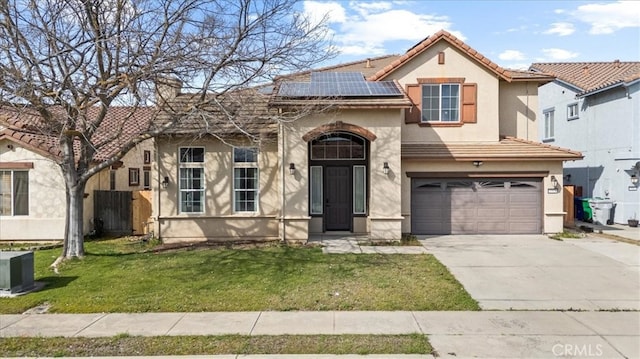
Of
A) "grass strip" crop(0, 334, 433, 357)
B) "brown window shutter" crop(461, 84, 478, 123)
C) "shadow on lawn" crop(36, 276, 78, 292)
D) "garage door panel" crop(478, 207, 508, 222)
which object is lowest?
"grass strip" crop(0, 334, 433, 357)

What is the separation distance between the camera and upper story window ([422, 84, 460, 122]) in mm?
16406

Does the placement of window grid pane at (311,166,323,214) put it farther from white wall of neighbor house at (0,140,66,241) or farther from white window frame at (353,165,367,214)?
white wall of neighbor house at (0,140,66,241)

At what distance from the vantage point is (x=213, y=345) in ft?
19.5

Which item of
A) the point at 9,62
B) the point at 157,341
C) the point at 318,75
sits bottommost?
the point at 157,341

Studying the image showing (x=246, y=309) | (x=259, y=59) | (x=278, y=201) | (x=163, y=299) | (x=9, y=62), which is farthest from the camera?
(x=278, y=201)

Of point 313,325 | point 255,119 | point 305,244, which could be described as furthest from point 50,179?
point 313,325

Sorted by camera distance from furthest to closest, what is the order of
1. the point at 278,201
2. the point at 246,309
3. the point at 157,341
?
1. the point at 278,201
2. the point at 246,309
3. the point at 157,341

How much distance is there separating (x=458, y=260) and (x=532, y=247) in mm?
3315

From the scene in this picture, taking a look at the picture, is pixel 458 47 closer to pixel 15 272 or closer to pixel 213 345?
pixel 213 345

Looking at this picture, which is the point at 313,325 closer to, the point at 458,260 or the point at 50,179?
the point at 458,260

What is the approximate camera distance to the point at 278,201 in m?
14.3

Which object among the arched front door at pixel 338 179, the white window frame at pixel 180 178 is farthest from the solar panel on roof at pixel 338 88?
the white window frame at pixel 180 178

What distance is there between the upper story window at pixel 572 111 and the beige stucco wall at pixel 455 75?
8.30m

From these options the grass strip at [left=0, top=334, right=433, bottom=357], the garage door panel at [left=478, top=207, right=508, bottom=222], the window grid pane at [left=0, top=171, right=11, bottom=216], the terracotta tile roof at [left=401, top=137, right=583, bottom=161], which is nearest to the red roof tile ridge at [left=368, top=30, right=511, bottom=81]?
the terracotta tile roof at [left=401, top=137, right=583, bottom=161]
